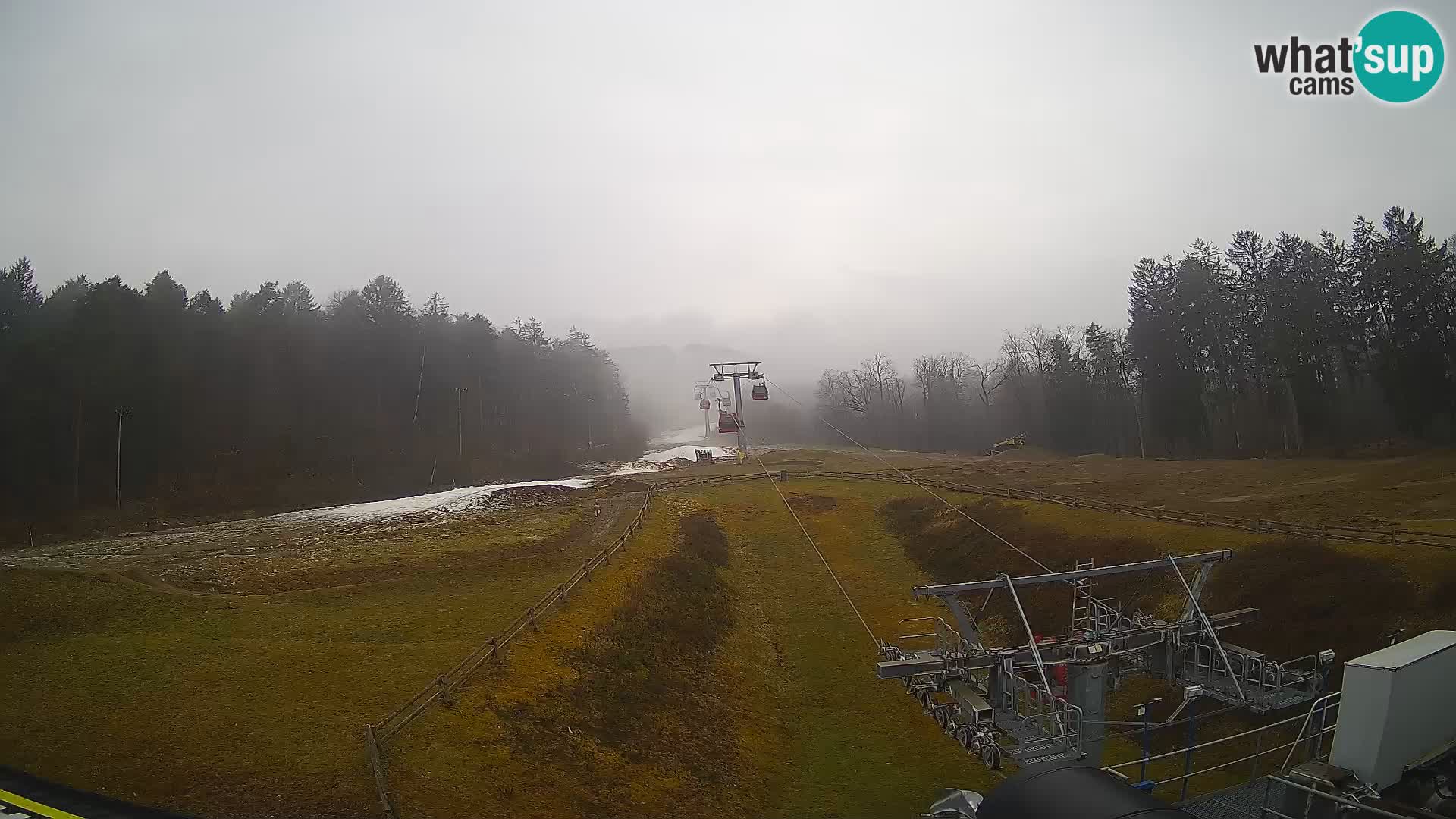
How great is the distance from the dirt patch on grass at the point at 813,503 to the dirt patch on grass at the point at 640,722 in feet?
73.2

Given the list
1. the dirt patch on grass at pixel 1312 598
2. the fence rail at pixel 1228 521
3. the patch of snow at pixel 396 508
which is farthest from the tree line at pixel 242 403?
the dirt patch on grass at pixel 1312 598

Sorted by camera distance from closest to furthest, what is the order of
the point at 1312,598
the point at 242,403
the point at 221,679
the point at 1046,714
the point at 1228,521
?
the point at 1046,714
the point at 221,679
the point at 1312,598
the point at 1228,521
the point at 242,403

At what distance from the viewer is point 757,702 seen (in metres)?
21.9

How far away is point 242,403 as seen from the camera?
187ft

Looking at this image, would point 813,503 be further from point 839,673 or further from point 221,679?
point 221,679

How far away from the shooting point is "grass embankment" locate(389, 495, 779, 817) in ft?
44.3

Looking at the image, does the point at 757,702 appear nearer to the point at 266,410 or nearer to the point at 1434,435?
the point at 1434,435

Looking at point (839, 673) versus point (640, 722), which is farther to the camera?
point (839, 673)

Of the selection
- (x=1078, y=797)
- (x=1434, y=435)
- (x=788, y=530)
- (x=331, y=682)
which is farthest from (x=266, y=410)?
(x=1434, y=435)

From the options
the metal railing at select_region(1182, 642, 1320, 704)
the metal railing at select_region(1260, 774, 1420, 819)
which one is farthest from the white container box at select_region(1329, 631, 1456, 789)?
the metal railing at select_region(1182, 642, 1320, 704)

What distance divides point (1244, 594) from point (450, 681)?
24929 mm

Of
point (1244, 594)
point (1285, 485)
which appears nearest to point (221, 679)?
point (1244, 594)

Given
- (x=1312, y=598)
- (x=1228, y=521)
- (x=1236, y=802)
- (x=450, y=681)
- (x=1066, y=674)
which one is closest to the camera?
(x=1236, y=802)

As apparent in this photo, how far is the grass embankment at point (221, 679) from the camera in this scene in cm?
1243
